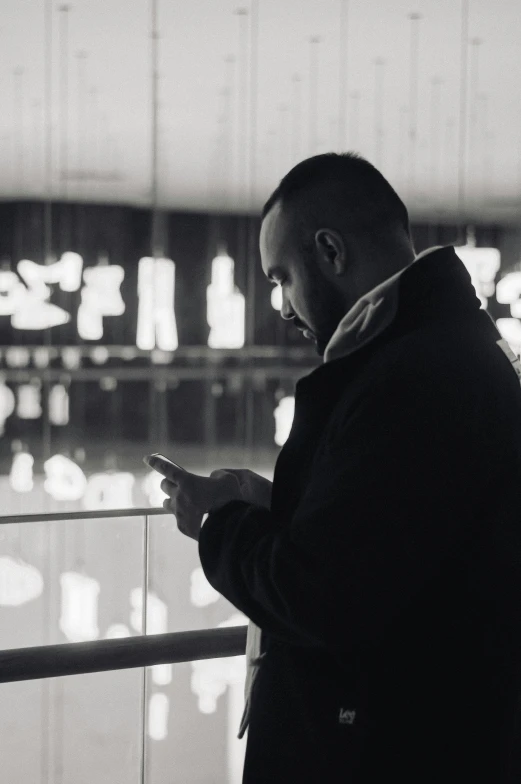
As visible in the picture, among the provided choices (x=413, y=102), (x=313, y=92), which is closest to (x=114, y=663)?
(x=313, y=92)

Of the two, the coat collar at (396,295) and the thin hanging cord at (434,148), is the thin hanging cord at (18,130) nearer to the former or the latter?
the thin hanging cord at (434,148)

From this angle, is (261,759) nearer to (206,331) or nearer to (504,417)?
(504,417)

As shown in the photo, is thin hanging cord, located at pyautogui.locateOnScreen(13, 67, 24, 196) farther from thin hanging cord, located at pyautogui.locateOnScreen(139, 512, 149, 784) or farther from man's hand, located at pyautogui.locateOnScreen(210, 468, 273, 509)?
man's hand, located at pyautogui.locateOnScreen(210, 468, 273, 509)

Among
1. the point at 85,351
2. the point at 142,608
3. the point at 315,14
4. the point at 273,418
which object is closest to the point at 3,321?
the point at 85,351

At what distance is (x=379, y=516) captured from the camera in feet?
1.94

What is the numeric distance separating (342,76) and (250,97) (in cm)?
71

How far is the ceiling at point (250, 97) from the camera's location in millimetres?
4613

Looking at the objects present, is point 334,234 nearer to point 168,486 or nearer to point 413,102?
point 168,486

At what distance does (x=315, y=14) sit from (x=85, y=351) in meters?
3.13

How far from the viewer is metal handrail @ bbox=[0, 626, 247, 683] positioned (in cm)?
106

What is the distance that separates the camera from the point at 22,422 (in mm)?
6824

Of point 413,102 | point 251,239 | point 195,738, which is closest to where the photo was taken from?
point 195,738

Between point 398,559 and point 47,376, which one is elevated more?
point 398,559

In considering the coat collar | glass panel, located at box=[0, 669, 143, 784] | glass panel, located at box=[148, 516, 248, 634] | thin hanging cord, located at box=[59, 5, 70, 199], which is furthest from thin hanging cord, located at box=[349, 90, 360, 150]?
the coat collar
